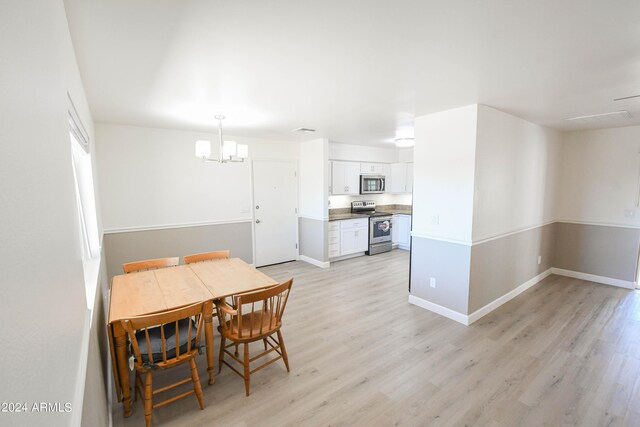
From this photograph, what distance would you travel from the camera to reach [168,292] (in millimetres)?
2449

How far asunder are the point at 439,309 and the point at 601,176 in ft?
11.6

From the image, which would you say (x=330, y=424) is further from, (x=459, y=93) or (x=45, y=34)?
(x=459, y=93)

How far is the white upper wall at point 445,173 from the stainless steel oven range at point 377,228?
8.68ft

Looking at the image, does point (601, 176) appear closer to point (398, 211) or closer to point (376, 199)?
point (398, 211)

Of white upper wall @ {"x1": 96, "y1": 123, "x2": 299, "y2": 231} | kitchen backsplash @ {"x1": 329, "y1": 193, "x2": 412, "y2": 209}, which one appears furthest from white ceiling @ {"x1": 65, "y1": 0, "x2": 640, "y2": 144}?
kitchen backsplash @ {"x1": 329, "y1": 193, "x2": 412, "y2": 209}

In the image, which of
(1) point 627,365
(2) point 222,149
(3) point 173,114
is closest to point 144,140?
(3) point 173,114

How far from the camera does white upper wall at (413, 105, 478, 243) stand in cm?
321

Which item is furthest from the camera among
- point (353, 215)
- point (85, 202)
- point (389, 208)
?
point (389, 208)

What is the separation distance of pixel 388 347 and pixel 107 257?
3815 millimetres

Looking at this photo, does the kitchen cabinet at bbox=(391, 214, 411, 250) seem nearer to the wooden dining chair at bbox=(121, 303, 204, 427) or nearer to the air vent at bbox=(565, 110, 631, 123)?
the air vent at bbox=(565, 110, 631, 123)

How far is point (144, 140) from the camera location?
13.9 feet

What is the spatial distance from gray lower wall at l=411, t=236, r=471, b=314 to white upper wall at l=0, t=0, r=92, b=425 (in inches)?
133

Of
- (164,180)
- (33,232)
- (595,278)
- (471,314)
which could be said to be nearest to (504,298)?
(471,314)

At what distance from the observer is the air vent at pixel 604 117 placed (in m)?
3.45
